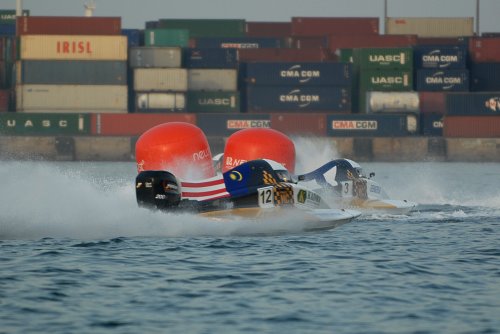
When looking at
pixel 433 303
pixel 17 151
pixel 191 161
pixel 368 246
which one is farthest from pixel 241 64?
pixel 433 303

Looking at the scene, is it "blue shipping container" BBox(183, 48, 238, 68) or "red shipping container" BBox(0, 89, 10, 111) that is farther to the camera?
"red shipping container" BBox(0, 89, 10, 111)

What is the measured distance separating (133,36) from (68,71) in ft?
43.7

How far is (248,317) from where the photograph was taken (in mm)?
13547

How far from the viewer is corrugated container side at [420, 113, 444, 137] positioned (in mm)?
81250

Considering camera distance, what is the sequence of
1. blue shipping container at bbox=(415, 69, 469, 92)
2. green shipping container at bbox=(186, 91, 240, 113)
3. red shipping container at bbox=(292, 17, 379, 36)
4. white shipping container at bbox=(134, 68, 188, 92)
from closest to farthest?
white shipping container at bbox=(134, 68, 188, 92), blue shipping container at bbox=(415, 69, 469, 92), green shipping container at bbox=(186, 91, 240, 113), red shipping container at bbox=(292, 17, 379, 36)

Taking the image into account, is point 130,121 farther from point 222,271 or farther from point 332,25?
point 222,271

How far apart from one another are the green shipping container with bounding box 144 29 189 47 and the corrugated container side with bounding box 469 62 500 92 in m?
23.1

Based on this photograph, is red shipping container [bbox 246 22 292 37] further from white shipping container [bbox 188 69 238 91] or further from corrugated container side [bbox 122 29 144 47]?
white shipping container [bbox 188 69 238 91]

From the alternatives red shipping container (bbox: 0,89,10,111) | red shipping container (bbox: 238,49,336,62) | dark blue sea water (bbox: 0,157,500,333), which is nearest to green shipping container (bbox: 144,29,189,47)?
red shipping container (bbox: 238,49,336,62)

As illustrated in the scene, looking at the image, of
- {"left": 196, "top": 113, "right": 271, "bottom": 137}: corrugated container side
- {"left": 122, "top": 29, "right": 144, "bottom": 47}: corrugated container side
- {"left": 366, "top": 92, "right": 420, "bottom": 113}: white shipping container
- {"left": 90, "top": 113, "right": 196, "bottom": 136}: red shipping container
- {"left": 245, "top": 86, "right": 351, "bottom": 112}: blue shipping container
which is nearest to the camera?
{"left": 366, "top": 92, "right": 420, "bottom": 113}: white shipping container

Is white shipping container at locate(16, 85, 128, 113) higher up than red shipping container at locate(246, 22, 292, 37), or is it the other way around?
red shipping container at locate(246, 22, 292, 37)

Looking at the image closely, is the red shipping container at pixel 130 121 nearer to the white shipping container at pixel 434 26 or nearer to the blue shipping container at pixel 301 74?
the blue shipping container at pixel 301 74

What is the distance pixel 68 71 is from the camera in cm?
7494

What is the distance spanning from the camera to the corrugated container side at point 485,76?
261ft
